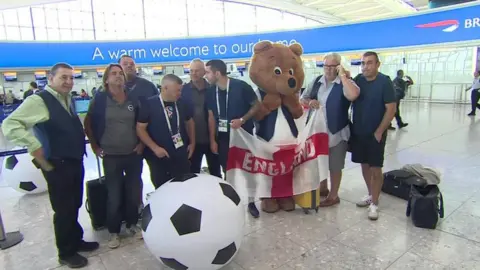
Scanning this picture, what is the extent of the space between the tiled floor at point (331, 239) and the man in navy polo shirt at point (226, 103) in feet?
2.06

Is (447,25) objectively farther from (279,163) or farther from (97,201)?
(97,201)

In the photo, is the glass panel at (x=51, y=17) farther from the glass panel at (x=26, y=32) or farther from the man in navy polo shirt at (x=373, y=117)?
the man in navy polo shirt at (x=373, y=117)

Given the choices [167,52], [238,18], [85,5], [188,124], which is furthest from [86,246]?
[238,18]

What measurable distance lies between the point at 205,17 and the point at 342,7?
12441mm

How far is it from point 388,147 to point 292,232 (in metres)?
4.14

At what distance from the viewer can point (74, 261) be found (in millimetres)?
2480

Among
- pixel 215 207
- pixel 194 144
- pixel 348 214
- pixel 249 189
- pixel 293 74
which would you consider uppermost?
pixel 293 74

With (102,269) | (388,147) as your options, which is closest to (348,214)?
(102,269)

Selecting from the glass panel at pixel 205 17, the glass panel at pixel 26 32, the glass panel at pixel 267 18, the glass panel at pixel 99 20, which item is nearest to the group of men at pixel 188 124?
the glass panel at pixel 99 20

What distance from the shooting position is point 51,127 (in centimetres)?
231

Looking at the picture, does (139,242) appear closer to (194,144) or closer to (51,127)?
(194,144)

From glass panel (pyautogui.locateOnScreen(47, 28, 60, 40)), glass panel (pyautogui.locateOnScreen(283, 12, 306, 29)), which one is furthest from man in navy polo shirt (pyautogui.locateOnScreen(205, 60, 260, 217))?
glass panel (pyautogui.locateOnScreen(283, 12, 306, 29))

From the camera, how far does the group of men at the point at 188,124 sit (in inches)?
91.7

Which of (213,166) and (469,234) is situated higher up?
(213,166)
